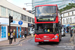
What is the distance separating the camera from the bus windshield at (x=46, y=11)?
55.9 feet

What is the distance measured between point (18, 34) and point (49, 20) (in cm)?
1887

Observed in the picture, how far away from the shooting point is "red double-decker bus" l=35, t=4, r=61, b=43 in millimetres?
16969

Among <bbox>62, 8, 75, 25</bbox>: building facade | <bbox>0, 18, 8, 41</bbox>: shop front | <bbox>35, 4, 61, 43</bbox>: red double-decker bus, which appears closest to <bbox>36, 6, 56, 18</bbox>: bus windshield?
<bbox>35, 4, 61, 43</bbox>: red double-decker bus

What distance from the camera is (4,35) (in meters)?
27.1

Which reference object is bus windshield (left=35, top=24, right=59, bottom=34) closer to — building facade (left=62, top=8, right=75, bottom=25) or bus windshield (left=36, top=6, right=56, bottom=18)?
bus windshield (left=36, top=6, right=56, bottom=18)

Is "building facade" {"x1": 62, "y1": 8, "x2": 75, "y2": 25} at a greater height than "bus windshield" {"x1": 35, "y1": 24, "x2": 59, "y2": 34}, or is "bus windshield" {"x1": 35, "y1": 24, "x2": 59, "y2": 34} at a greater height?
"building facade" {"x1": 62, "y1": 8, "x2": 75, "y2": 25}

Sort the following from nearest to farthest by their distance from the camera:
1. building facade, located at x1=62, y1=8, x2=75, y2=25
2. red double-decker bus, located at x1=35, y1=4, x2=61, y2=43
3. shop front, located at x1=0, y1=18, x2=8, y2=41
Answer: red double-decker bus, located at x1=35, y1=4, x2=61, y2=43 < shop front, located at x1=0, y1=18, x2=8, y2=41 < building facade, located at x1=62, y1=8, x2=75, y2=25

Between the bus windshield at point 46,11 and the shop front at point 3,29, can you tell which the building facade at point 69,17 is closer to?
the shop front at point 3,29

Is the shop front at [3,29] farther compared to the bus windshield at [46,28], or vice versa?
the shop front at [3,29]

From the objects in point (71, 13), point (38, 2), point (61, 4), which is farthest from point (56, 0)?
point (71, 13)

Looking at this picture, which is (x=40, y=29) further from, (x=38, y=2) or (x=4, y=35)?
(x=38, y=2)

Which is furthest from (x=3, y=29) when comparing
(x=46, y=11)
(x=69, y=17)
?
(x=69, y=17)

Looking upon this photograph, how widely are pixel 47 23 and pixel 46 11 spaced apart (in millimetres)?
1320

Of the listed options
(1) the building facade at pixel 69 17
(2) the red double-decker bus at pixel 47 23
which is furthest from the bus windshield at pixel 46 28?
(1) the building facade at pixel 69 17
